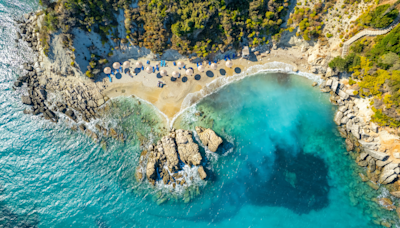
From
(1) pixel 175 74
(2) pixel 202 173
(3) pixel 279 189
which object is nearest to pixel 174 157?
(2) pixel 202 173

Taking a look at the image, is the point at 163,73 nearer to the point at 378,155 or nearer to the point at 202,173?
the point at 202,173

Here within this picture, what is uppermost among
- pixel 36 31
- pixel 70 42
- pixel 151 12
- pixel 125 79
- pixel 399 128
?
pixel 151 12

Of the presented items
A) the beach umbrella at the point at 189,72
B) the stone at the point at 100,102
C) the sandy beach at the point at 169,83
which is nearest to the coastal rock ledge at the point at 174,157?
the sandy beach at the point at 169,83

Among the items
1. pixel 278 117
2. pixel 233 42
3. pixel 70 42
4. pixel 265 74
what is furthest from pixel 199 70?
pixel 70 42

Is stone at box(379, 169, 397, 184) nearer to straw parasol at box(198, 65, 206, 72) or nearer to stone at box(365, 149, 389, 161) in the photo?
stone at box(365, 149, 389, 161)

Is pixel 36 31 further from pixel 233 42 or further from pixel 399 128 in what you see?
pixel 399 128

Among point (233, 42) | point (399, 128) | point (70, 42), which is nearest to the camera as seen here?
point (399, 128)

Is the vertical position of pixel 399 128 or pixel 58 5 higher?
pixel 58 5
